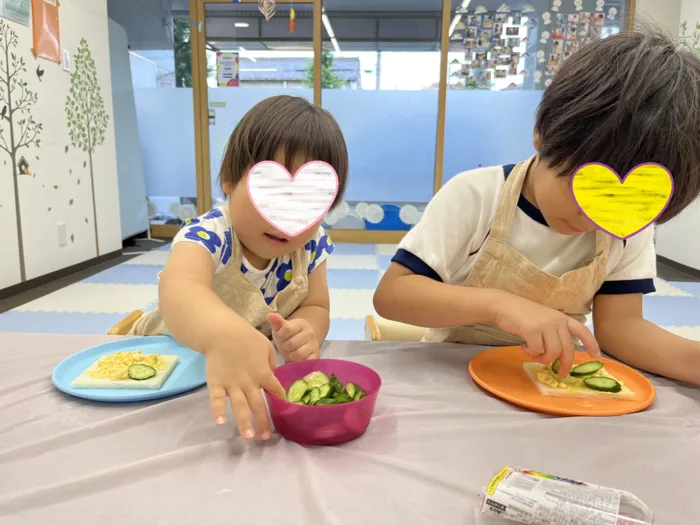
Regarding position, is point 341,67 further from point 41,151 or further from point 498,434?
point 498,434

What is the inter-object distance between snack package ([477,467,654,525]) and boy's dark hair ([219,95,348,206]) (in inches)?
18.5

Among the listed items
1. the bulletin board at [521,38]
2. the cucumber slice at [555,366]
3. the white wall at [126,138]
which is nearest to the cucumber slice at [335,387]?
the cucumber slice at [555,366]

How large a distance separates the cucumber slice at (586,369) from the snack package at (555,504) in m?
0.30

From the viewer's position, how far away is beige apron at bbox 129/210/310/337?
926 mm

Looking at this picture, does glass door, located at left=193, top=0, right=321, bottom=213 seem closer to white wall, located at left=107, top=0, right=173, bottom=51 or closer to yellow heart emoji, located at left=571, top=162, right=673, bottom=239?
white wall, located at left=107, top=0, right=173, bottom=51

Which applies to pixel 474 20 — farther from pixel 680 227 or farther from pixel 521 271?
pixel 521 271

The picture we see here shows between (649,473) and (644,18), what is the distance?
595mm

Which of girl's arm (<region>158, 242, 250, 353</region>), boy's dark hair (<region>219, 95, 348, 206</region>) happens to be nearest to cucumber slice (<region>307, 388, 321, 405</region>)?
girl's arm (<region>158, 242, 250, 353</region>)

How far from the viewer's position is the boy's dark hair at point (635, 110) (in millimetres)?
608

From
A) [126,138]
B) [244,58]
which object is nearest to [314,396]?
[126,138]

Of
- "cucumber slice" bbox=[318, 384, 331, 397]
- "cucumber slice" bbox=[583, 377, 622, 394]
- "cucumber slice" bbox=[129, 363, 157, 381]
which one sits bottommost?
"cucumber slice" bbox=[583, 377, 622, 394]

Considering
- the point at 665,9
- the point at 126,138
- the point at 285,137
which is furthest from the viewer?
the point at 126,138

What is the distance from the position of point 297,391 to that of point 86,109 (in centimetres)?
379

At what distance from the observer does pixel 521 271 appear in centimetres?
89
